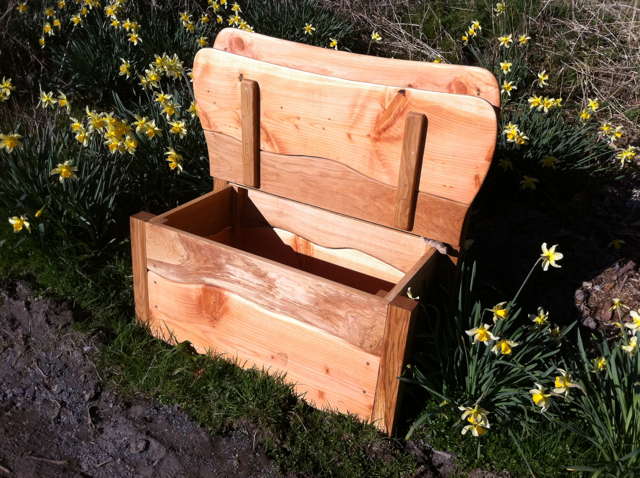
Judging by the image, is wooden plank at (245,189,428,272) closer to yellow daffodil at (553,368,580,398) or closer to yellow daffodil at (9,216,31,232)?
yellow daffodil at (553,368,580,398)

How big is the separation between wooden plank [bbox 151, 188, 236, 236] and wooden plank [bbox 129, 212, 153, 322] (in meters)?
0.06

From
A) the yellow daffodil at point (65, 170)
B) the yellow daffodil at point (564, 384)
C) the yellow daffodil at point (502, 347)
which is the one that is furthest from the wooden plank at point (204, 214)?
the yellow daffodil at point (564, 384)

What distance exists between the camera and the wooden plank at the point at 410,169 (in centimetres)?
201

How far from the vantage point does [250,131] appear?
241cm

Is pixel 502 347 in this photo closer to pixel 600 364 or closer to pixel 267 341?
pixel 600 364

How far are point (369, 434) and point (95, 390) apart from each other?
1071 mm

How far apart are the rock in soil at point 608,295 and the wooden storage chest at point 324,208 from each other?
1.10 m

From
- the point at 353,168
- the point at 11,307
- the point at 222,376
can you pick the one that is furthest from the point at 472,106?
the point at 11,307

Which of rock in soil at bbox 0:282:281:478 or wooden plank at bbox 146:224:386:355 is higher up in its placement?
wooden plank at bbox 146:224:386:355

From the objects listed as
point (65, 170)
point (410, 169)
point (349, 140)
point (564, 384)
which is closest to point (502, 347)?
Result: point (564, 384)

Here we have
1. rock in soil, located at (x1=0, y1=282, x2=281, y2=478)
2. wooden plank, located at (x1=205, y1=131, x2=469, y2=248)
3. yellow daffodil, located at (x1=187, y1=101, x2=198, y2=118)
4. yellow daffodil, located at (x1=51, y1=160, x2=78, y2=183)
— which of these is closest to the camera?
rock in soil, located at (x1=0, y1=282, x2=281, y2=478)

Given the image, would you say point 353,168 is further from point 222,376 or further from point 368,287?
point 222,376

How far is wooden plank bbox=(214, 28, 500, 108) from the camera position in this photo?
2094mm

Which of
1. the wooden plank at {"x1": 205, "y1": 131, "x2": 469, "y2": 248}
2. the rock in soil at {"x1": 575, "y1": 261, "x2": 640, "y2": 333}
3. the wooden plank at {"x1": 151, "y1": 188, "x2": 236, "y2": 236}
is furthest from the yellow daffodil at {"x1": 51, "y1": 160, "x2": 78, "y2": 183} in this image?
the rock in soil at {"x1": 575, "y1": 261, "x2": 640, "y2": 333}
